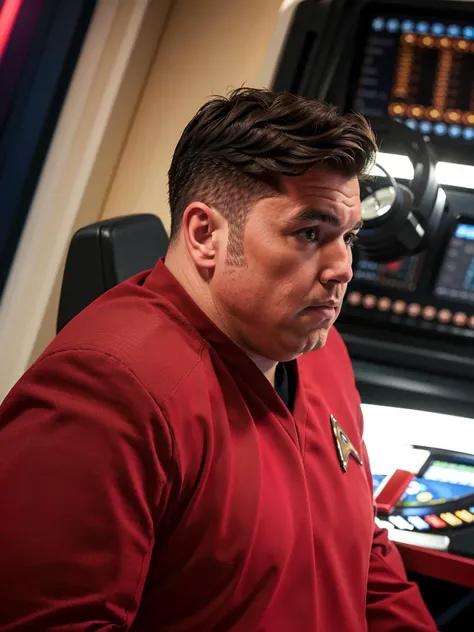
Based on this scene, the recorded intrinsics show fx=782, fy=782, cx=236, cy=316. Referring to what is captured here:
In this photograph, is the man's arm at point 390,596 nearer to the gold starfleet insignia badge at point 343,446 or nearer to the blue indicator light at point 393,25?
the gold starfleet insignia badge at point 343,446

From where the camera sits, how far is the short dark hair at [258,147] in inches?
31.6

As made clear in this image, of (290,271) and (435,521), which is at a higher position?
(290,271)

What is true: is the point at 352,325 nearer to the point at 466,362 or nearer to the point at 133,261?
the point at 466,362

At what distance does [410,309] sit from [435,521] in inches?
19.4

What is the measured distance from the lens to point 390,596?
1.01 m

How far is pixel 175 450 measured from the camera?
0.69 meters

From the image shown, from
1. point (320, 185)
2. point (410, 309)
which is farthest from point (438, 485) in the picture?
point (320, 185)

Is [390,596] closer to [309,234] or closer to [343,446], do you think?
[343,446]

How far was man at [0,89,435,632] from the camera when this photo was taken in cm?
65

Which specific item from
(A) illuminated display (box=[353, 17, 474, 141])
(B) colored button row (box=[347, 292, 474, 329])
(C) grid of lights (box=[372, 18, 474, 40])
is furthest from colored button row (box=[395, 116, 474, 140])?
(B) colored button row (box=[347, 292, 474, 329])

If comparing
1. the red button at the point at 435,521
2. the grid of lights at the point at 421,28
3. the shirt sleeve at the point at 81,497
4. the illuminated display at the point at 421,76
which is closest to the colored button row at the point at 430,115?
the illuminated display at the point at 421,76

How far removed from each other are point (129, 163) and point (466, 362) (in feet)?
3.47

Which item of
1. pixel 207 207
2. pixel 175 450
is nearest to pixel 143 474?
pixel 175 450

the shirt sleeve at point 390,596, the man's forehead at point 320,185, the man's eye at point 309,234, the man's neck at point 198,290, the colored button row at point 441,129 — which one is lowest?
the shirt sleeve at point 390,596
